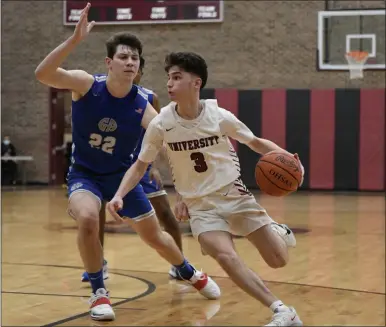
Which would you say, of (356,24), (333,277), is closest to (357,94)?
(356,24)

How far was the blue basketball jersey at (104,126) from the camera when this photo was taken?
5.48 meters

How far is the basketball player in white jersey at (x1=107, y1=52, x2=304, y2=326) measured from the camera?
177 inches

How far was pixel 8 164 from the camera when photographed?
20.5 m

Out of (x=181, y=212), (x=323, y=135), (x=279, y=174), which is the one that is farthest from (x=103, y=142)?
(x=323, y=135)

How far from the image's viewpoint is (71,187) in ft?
18.2

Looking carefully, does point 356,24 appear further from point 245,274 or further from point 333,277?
point 245,274

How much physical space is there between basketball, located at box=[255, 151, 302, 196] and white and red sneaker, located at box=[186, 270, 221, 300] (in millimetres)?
2059

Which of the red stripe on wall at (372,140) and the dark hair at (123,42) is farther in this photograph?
the red stripe on wall at (372,140)

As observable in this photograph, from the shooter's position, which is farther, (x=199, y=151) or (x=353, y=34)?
(x=353, y=34)

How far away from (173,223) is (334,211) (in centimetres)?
777

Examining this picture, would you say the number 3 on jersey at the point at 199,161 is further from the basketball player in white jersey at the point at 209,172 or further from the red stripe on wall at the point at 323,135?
the red stripe on wall at the point at 323,135

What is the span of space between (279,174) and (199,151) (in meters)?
0.53

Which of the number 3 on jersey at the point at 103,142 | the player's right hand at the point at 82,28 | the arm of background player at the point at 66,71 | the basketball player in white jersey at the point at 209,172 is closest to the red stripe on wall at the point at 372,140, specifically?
the number 3 on jersey at the point at 103,142

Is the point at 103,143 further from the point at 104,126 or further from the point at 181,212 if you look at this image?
the point at 181,212
